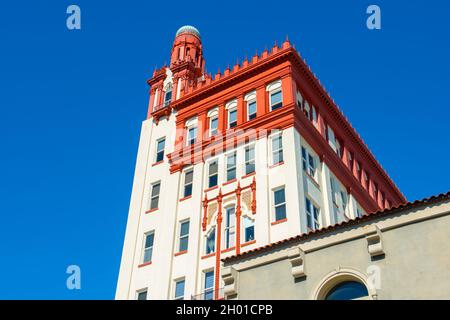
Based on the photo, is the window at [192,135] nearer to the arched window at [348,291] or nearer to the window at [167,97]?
the window at [167,97]

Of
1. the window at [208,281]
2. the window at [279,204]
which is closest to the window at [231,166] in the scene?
the window at [279,204]

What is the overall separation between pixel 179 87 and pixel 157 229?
13.8 m

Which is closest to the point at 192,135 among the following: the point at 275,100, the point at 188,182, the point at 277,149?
the point at 188,182

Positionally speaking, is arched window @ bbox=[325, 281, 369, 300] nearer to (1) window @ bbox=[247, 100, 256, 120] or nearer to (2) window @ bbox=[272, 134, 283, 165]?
(2) window @ bbox=[272, 134, 283, 165]

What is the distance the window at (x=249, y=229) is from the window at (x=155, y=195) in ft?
27.0

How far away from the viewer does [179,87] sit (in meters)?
46.1

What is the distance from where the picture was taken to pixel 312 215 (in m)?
33.6

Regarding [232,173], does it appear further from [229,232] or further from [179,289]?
[179,289]

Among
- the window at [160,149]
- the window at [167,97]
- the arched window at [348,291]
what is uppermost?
the window at [167,97]

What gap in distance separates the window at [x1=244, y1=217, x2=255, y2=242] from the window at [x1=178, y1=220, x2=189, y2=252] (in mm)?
4274

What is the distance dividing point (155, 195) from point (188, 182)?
283 cm

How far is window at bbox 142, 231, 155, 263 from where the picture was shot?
119 ft

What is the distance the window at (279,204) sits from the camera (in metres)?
32.4

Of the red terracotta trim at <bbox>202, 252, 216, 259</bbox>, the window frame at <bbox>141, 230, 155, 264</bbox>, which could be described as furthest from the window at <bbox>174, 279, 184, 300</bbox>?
the window frame at <bbox>141, 230, 155, 264</bbox>
